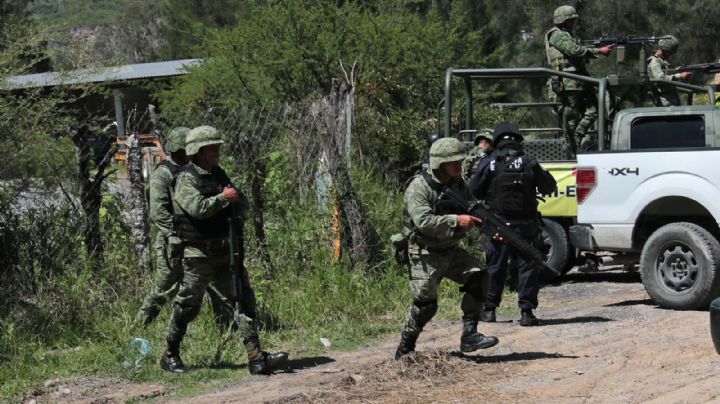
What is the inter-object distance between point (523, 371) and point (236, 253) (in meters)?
2.09

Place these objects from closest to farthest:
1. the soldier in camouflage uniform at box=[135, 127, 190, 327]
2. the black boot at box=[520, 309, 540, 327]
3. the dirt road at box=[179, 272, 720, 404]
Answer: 1. the dirt road at box=[179, 272, 720, 404]
2. the soldier in camouflage uniform at box=[135, 127, 190, 327]
3. the black boot at box=[520, 309, 540, 327]

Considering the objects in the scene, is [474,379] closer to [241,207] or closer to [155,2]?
[241,207]

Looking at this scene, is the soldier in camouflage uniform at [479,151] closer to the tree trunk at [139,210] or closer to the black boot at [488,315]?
the black boot at [488,315]

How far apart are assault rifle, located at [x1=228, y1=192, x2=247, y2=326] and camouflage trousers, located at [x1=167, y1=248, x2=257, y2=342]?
4cm

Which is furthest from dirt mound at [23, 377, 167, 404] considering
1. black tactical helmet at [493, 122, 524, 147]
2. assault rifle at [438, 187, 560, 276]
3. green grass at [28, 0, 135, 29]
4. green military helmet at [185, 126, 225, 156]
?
green grass at [28, 0, 135, 29]

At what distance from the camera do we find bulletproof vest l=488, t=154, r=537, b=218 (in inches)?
341

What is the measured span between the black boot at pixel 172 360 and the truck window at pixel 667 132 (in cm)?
483

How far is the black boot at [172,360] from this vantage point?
7391 mm

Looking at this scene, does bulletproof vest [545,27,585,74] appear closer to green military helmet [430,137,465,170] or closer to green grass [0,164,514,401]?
green grass [0,164,514,401]

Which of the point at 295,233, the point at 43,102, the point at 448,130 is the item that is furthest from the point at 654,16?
the point at 43,102

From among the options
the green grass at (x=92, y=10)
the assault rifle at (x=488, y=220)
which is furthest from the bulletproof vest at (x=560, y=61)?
the green grass at (x=92, y=10)

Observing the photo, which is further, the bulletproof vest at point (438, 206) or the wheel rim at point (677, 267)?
the wheel rim at point (677, 267)

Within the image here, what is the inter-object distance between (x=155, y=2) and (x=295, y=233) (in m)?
52.9

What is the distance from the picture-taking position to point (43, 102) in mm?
8602
